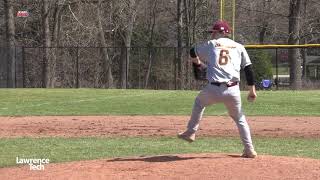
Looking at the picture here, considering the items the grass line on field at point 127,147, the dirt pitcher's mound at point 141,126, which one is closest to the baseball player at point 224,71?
the grass line on field at point 127,147

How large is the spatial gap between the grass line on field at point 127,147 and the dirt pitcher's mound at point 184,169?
160 centimetres

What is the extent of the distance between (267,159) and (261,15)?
43.0 m

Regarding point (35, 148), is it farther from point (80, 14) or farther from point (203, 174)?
point (80, 14)

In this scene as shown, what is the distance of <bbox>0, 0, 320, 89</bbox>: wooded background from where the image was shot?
128ft

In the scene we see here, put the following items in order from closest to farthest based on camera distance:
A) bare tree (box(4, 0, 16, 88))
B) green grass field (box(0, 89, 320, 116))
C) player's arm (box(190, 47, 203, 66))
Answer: player's arm (box(190, 47, 203, 66))
green grass field (box(0, 89, 320, 116))
bare tree (box(4, 0, 16, 88))

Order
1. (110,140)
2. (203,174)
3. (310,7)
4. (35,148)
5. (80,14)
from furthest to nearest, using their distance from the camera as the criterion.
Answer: (310,7) < (80,14) < (110,140) < (35,148) < (203,174)

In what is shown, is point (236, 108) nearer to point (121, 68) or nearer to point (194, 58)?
point (194, 58)

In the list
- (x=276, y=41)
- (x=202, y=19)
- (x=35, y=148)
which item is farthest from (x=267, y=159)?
(x=276, y=41)

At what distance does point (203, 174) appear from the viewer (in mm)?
7766

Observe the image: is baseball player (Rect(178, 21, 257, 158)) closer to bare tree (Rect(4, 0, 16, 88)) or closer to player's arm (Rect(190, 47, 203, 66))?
player's arm (Rect(190, 47, 203, 66))

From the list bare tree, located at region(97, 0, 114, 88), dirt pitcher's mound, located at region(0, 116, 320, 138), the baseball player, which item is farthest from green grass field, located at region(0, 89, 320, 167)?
bare tree, located at region(97, 0, 114, 88)

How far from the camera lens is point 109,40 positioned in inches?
1957

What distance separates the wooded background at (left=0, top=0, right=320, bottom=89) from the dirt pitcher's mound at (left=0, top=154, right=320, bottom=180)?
28572 millimetres

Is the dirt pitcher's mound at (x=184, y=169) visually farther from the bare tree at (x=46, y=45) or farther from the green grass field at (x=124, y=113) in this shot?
the bare tree at (x=46, y=45)
